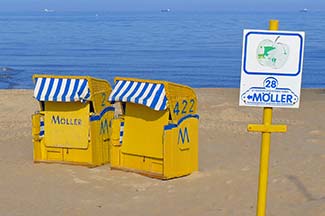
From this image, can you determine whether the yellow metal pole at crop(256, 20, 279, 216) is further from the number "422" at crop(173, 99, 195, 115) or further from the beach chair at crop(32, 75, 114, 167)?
the beach chair at crop(32, 75, 114, 167)

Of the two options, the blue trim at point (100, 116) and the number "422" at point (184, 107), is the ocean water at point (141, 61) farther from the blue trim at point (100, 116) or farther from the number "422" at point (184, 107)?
the number "422" at point (184, 107)

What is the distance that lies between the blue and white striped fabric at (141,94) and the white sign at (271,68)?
14.5 feet

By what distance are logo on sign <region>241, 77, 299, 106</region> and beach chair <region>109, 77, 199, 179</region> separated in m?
4.42

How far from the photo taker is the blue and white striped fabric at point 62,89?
31.9 ft

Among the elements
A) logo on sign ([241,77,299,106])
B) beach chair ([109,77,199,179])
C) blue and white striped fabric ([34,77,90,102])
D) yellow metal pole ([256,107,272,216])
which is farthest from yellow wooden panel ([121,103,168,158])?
logo on sign ([241,77,299,106])

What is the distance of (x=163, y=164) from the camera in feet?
30.2

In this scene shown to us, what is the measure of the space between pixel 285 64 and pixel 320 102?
1360 centimetres

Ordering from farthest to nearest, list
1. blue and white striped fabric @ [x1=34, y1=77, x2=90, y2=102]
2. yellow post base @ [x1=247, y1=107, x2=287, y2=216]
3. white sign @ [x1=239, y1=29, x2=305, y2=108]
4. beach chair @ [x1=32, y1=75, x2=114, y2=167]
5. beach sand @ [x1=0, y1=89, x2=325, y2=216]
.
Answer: beach chair @ [x1=32, y1=75, x2=114, y2=167] < blue and white striped fabric @ [x1=34, y1=77, x2=90, y2=102] < beach sand @ [x1=0, y1=89, x2=325, y2=216] < yellow post base @ [x1=247, y1=107, x2=287, y2=216] < white sign @ [x1=239, y1=29, x2=305, y2=108]

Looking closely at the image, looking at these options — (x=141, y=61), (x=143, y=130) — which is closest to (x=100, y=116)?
(x=143, y=130)

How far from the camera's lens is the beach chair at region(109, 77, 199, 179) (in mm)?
9016

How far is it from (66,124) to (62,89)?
20.7 inches

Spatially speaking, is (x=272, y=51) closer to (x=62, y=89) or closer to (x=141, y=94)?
(x=141, y=94)

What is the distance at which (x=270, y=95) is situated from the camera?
4.46 m

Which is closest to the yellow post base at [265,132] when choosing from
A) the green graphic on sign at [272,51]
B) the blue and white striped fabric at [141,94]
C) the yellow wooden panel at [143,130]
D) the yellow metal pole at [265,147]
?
the yellow metal pole at [265,147]
